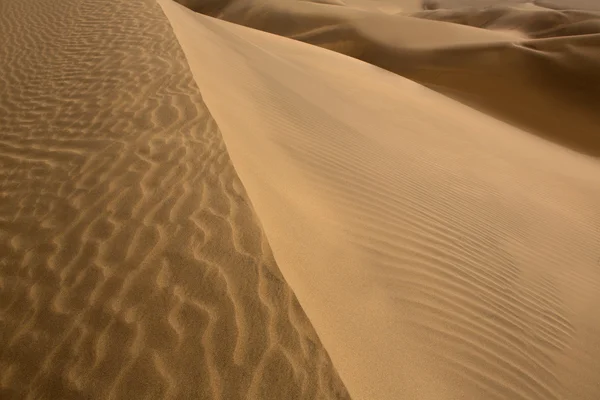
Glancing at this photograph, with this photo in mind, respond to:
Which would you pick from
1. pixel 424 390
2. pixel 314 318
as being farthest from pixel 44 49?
pixel 424 390

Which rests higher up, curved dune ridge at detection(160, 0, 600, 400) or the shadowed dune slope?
the shadowed dune slope

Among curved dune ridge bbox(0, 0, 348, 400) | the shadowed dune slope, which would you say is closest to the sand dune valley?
curved dune ridge bbox(0, 0, 348, 400)

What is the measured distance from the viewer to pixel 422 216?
436 cm

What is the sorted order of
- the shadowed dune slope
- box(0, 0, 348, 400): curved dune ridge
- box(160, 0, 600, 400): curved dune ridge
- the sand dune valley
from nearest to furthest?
box(0, 0, 348, 400): curved dune ridge
the sand dune valley
box(160, 0, 600, 400): curved dune ridge
the shadowed dune slope

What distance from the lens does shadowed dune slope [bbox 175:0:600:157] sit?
9.48 meters

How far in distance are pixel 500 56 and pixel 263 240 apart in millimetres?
9558

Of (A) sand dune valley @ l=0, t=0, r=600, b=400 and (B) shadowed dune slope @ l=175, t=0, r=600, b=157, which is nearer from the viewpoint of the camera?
(A) sand dune valley @ l=0, t=0, r=600, b=400

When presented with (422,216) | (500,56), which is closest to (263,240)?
(422,216)

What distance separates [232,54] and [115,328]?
5672 millimetres

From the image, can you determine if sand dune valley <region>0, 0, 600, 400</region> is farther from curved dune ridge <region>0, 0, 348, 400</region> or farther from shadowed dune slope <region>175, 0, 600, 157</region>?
shadowed dune slope <region>175, 0, 600, 157</region>

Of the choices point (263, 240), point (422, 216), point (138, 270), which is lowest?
point (138, 270)

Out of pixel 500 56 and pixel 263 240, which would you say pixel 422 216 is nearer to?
pixel 263 240

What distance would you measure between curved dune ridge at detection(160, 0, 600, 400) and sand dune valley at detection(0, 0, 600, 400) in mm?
21

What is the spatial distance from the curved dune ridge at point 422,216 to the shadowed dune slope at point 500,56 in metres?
0.08
